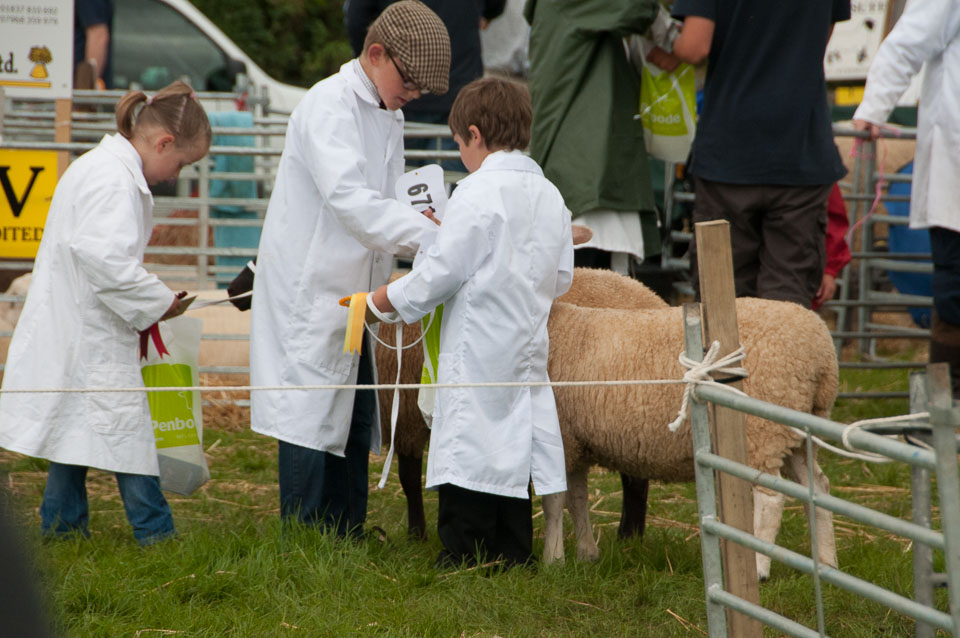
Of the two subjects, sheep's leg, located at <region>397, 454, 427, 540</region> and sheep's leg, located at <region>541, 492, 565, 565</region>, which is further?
sheep's leg, located at <region>397, 454, 427, 540</region>

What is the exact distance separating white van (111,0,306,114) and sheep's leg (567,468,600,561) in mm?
7286

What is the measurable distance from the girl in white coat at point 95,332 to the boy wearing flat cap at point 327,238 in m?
0.40

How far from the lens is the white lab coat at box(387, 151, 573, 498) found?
3199 millimetres

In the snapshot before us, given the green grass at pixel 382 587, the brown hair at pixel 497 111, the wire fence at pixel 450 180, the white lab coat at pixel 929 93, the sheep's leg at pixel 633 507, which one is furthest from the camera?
the wire fence at pixel 450 180

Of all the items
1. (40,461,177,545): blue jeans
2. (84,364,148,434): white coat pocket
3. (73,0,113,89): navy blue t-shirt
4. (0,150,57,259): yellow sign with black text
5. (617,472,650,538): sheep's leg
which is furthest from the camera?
(73,0,113,89): navy blue t-shirt

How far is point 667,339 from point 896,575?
39.7 inches

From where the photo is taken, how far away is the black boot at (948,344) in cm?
486

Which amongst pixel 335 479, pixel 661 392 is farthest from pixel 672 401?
pixel 335 479

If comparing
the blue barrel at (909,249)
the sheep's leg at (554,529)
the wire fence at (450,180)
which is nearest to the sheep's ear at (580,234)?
the sheep's leg at (554,529)

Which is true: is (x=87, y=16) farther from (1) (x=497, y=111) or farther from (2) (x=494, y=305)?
(2) (x=494, y=305)

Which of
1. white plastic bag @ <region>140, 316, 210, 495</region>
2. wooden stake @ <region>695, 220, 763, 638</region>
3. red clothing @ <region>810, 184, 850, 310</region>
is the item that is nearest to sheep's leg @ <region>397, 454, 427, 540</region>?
white plastic bag @ <region>140, 316, 210, 495</region>

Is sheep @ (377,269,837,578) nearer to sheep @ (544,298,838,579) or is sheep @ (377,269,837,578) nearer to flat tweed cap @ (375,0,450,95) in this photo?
sheep @ (544,298,838,579)

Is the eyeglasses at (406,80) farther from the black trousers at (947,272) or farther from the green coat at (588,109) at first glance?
the black trousers at (947,272)

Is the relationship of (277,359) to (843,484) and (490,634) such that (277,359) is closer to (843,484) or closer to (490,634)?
(490,634)
